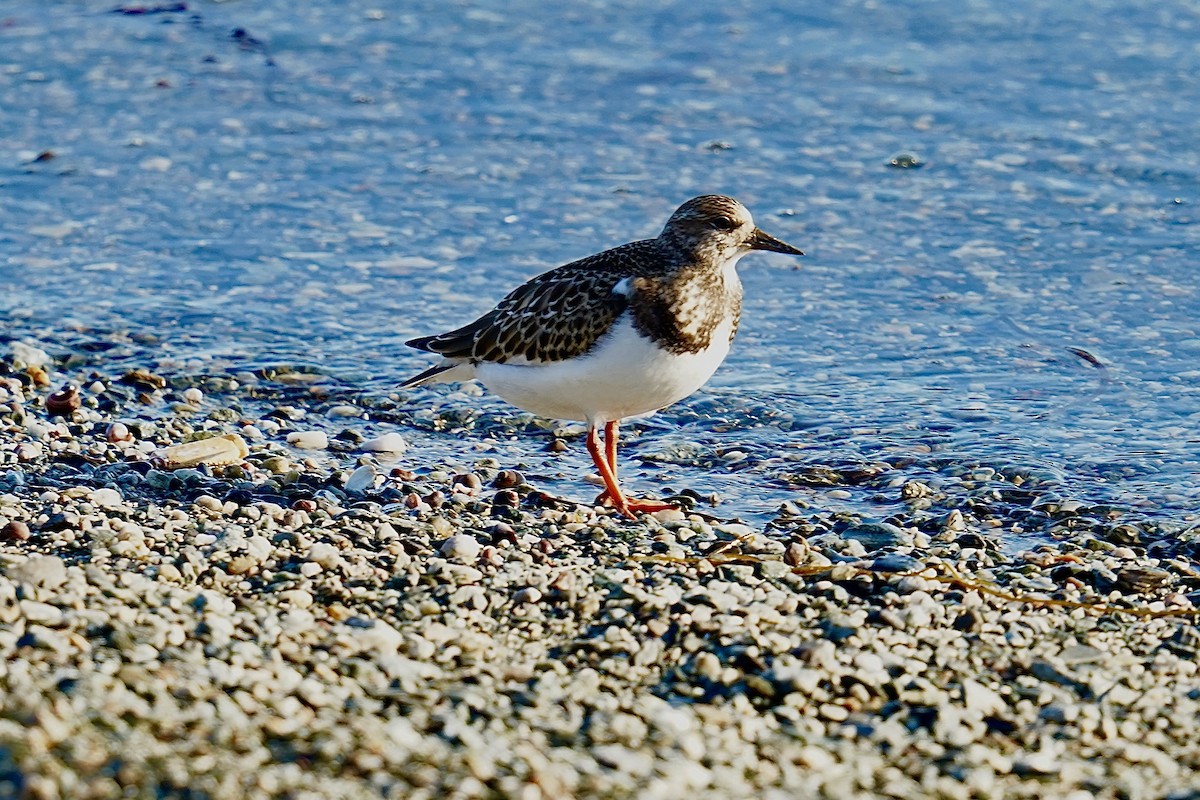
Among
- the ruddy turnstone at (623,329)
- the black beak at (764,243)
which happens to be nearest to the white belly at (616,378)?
the ruddy turnstone at (623,329)

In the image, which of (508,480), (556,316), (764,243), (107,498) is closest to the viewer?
(107,498)

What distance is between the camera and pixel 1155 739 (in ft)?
14.4

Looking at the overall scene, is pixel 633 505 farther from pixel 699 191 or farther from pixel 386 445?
pixel 699 191

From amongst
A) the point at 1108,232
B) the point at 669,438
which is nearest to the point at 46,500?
the point at 669,438

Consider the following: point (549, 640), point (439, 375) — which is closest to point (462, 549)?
point (549, 640)

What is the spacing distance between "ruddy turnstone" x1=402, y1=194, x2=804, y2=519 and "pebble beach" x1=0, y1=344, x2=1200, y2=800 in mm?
451

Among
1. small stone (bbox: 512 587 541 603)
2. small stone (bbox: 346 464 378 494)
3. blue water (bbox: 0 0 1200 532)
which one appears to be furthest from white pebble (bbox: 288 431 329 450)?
small stone (bbox: 512 587 541 603)

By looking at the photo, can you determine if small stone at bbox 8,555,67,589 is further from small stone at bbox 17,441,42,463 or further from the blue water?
the blue water

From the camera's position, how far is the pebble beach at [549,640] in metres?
3.82

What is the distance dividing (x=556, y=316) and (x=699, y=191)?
485 cm

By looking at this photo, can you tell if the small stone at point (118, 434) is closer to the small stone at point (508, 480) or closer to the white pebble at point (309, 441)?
the white pebble at point (309, 441)

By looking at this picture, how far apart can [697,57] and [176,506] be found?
827 centimetres

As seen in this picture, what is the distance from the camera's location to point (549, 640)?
4867mm

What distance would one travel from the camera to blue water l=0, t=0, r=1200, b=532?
806 centimetres
